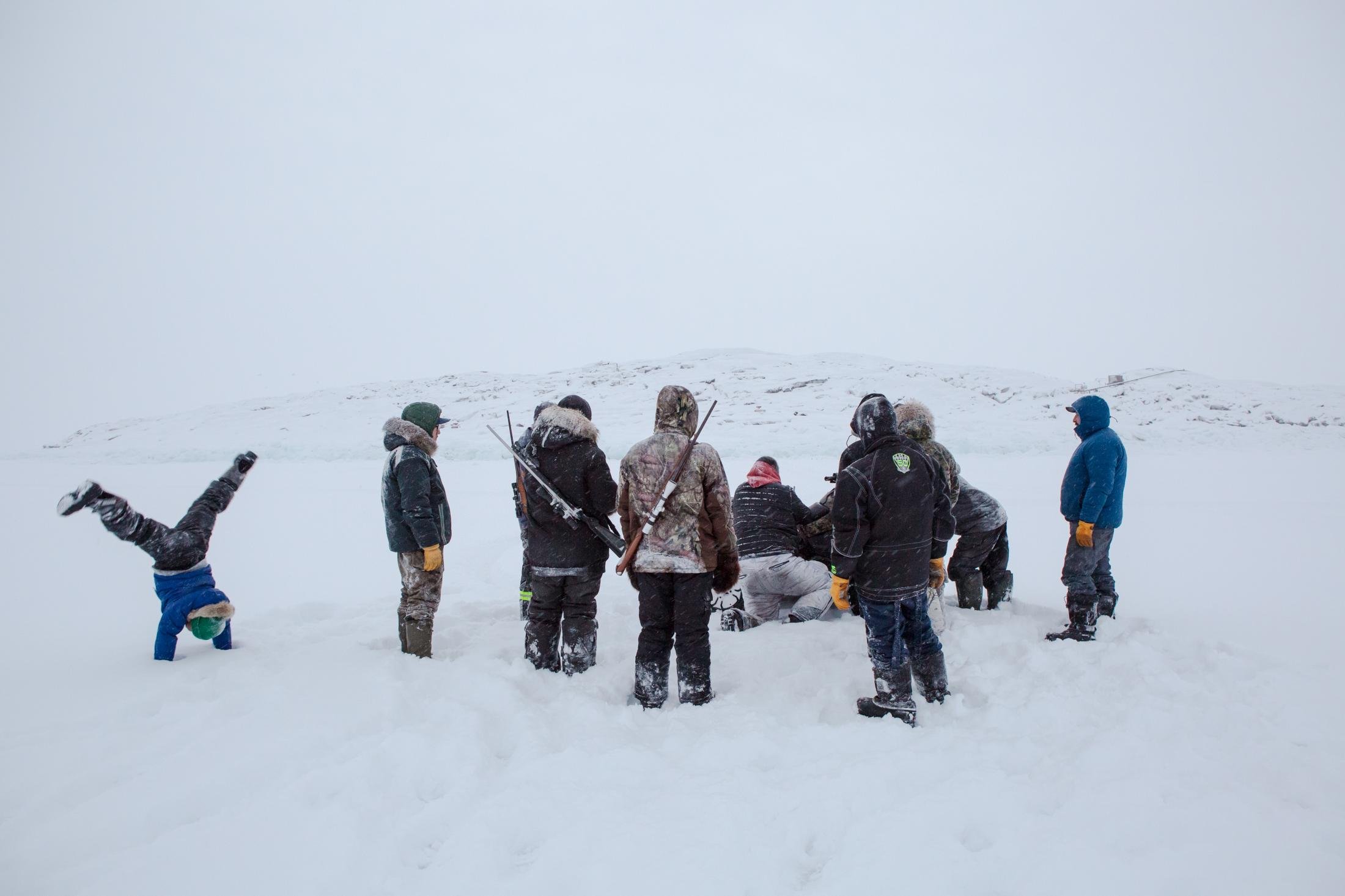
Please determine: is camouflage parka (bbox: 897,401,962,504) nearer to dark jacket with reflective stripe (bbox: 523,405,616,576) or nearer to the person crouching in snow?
dark jacket with reflective stripe (bbox: 523,405,616,576)

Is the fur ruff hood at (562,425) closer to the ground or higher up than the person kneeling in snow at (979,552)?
higher up

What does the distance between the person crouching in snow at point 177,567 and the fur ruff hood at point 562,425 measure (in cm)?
220

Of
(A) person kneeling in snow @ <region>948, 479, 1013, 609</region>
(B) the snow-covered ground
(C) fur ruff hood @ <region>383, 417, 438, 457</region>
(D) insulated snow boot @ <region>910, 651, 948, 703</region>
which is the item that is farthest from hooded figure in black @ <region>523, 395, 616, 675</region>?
(A) person kneeling in snow @ <region>948, 479, 1013, 609</region>

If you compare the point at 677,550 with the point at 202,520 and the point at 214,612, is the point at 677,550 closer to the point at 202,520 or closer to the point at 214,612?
the point at 214,612

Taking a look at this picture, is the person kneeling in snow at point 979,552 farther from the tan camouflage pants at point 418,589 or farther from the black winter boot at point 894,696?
the tan camouflage pants at point 418,589

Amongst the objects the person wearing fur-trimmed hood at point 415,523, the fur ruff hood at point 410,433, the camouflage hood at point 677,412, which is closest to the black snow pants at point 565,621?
the person wearing fur-trimmed hood at point 415,523

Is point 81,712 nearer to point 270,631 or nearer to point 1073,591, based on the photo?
point 270,631

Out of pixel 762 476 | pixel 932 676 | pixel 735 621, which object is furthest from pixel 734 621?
pixel 932 676

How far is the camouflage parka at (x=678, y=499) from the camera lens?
3869mm

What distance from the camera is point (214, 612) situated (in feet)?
14.5

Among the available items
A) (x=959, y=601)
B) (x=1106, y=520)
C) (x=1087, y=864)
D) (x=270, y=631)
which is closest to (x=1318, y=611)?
(x=1106, y=520)

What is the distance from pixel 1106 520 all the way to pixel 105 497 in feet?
21.7

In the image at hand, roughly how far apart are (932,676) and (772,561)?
1.85m

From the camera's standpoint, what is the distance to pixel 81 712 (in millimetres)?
3545
